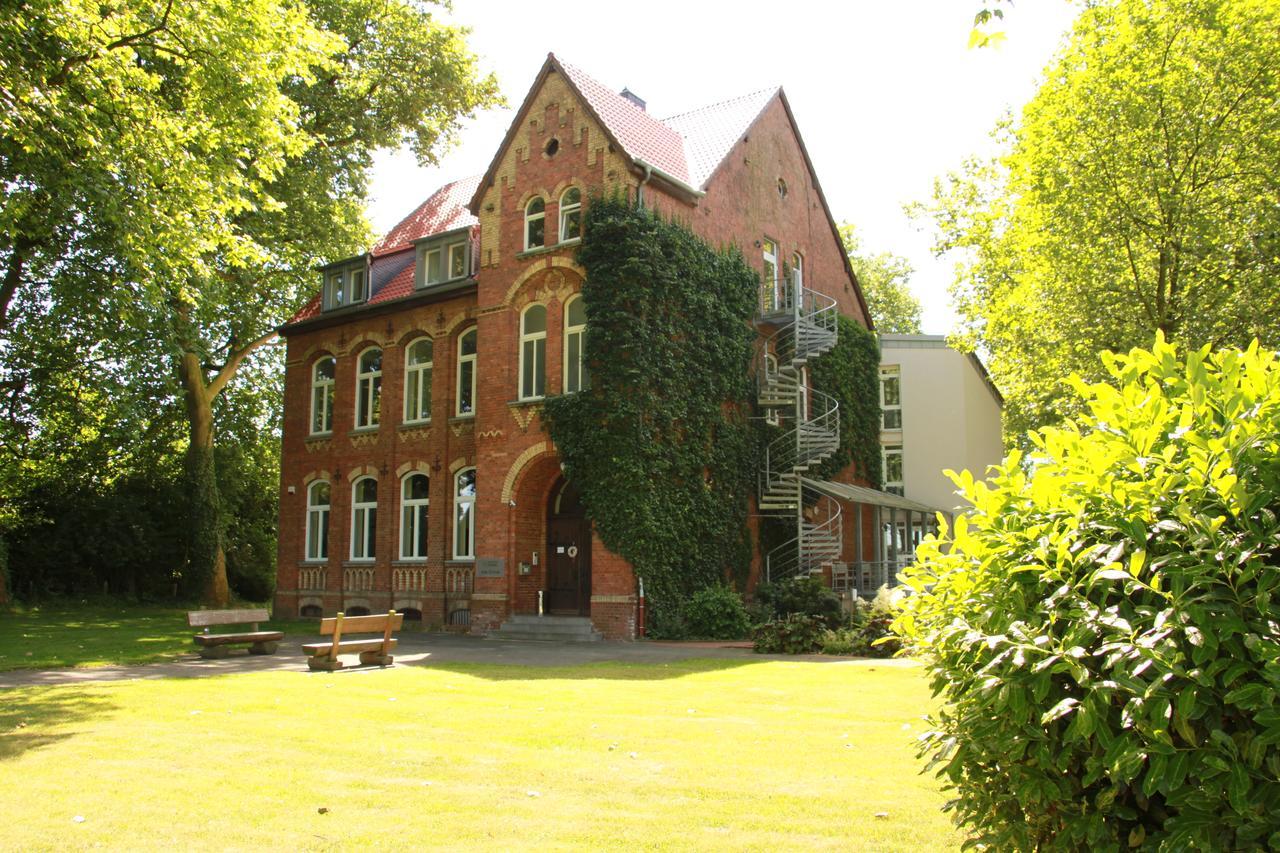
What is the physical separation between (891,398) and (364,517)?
712 inches

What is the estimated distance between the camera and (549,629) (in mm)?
20000

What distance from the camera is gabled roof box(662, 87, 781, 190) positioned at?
23406mm

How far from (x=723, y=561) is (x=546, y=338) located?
6.17 m

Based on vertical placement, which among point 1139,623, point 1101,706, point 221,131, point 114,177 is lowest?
point 1101,706

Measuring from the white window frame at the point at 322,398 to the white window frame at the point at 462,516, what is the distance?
5.65 meters

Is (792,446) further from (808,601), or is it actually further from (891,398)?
(891,398)

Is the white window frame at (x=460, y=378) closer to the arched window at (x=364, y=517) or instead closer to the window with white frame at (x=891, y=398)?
the arched window at (x=364, y=517)

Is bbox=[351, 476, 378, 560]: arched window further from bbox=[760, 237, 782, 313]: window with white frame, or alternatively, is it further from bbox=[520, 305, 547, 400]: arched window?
bbox=[760, 237, 782, 313]: window with white frame

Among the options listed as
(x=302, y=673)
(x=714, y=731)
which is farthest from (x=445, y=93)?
(x=714, y=731)

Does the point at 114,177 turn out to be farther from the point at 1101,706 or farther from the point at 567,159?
the point at 1101,706

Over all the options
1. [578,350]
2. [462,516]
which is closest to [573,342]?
[578,350]

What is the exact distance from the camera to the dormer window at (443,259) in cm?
2494

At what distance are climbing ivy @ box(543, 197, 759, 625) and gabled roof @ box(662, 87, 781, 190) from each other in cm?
265

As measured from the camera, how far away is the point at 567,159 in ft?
70.4
